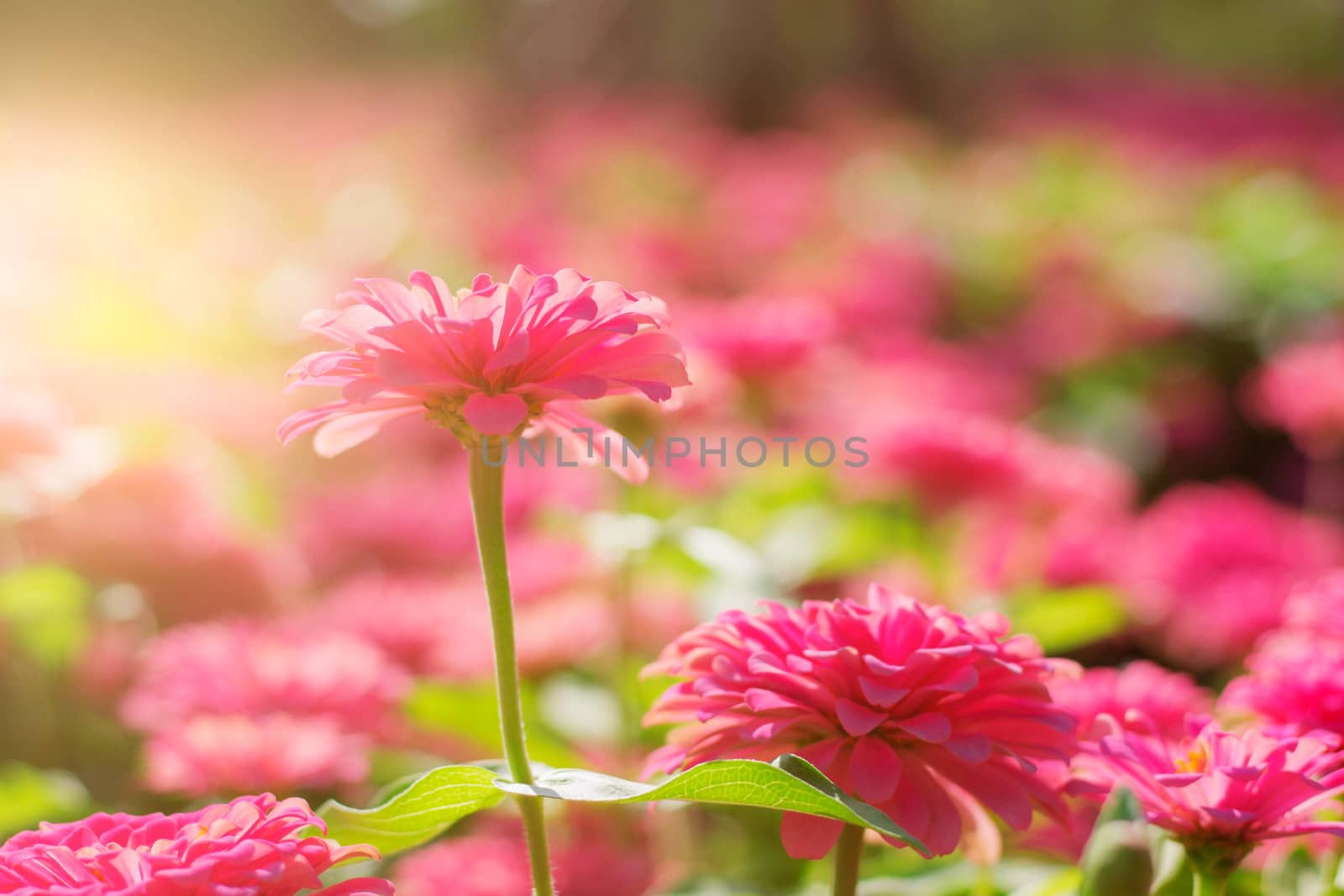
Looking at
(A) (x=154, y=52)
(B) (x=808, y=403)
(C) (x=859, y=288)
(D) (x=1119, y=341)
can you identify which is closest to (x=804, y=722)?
(B) (x=808, y=403)

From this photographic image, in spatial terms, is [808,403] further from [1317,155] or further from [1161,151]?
[1317,155]

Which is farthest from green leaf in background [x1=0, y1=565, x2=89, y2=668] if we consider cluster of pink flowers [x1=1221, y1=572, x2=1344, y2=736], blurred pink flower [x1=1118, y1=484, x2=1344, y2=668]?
blurred pink flower [x1=1118, y1=484, x2=1344, y2=668]

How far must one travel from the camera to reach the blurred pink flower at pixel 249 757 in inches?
32.3

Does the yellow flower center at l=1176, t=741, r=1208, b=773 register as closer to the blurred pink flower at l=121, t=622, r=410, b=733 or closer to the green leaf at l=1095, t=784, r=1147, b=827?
the green leaf at l=1095, t=784, r=1147, b=827

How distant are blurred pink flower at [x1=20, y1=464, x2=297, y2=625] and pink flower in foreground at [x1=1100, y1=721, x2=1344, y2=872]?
91cm

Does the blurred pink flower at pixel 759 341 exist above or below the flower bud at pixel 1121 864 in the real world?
above

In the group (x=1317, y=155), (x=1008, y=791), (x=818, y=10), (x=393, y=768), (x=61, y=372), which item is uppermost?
(x=818, y=10)

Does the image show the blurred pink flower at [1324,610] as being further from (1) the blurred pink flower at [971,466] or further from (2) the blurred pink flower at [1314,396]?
(2) the blurred pink flower at [1314,396]

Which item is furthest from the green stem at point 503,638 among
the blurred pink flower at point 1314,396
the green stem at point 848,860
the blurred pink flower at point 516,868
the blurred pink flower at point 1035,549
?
the blurred pink flower at point 1314,396

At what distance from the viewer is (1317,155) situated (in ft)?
12.9

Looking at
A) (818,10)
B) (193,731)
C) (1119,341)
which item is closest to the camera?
(193,731)

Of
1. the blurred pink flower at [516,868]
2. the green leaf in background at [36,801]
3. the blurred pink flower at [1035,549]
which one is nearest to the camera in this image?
the green leaf in background at [36,801]

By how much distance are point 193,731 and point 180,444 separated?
17.9 inches

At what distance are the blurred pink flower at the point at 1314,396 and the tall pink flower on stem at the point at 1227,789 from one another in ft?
3.47
